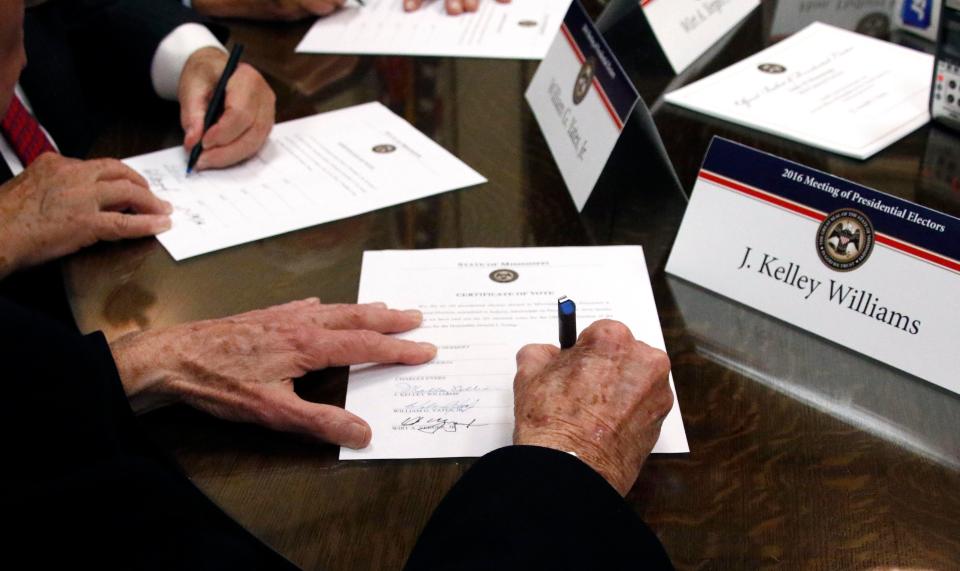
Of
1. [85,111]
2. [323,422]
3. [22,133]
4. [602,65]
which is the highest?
[602,65]

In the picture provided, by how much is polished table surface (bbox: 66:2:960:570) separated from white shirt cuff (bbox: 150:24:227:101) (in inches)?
5.8

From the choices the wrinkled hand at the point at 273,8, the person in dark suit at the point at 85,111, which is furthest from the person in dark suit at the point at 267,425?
the wrinkled hand at the point at 273,8

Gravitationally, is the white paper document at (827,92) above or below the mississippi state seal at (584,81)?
below

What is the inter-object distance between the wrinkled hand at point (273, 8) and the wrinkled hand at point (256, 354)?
33.3 inches

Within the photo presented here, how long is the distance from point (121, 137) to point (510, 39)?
0.62 meters

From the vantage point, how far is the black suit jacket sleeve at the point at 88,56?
1.36m

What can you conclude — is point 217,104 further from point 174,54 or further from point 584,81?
point 584,81

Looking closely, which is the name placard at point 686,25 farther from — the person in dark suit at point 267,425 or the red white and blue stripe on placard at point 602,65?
the person in dark suit at point 267,425

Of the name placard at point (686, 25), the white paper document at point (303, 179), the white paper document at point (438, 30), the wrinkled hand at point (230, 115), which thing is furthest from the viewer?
the white paper document at point (438, 30)

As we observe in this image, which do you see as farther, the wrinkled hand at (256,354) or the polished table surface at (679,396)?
the wrinkled hand at (256,354)

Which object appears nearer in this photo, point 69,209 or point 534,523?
point 534,523

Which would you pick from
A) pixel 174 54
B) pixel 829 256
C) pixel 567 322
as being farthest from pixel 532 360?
pixel 174 54

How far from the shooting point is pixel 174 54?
1.32 metres

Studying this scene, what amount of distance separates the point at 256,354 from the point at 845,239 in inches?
20.6
